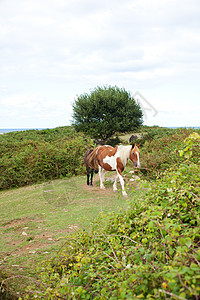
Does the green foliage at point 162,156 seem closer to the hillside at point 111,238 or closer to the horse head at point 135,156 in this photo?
the hillside at point 111,238

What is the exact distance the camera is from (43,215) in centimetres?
809

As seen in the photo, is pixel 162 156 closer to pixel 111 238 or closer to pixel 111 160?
pixel 111 160

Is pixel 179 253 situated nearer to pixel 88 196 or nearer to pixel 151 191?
pixel 151 191

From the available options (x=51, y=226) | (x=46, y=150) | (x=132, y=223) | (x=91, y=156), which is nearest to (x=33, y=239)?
(x=51, y=226)

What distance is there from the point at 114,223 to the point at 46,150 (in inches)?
441

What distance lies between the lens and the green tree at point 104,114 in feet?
73.3

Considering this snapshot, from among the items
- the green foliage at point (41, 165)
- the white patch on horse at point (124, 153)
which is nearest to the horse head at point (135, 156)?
the white patch on horse at point (124, 153)

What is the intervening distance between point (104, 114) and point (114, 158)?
13411 millimetres

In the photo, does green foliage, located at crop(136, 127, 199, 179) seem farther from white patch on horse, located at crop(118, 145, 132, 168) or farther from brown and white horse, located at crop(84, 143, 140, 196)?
white patch on horse, located at crop(118, 145, 132, 168)

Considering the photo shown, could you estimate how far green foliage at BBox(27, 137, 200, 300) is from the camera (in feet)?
7.32

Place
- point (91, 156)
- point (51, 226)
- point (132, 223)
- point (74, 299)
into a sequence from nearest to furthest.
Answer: point (74, 299), point (132, 223), point (51, 226), point (91, 156)

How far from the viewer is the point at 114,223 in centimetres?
405

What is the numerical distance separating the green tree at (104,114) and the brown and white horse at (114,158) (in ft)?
36.5

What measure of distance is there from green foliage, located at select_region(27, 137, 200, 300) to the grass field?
43 cm
